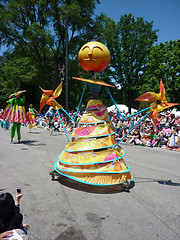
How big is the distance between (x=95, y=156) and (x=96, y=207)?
40.2 inches

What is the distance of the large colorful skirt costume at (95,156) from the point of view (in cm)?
394

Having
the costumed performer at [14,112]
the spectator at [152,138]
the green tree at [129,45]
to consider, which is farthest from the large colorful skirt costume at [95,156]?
the green tree at [129,45]

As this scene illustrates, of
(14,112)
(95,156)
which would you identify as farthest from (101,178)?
(14,112)

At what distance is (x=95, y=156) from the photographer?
4070 mm

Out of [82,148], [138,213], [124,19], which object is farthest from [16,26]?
[138,213]

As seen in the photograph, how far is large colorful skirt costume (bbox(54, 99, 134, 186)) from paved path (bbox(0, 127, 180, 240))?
11.6 inches

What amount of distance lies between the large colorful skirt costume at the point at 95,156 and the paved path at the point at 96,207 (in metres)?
0.29

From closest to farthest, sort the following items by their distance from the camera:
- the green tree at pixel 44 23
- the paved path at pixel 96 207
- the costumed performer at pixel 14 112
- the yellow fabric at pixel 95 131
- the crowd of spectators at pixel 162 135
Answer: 1. the paved path at pixel 96 207
2. the yellow fabric at pixel 95 131
3. the costumed performer at pixel 14 112
4. the crowd of spectators at pixel 162 135
5. the green tree at pixel 44 23

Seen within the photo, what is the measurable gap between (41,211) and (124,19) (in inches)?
1194

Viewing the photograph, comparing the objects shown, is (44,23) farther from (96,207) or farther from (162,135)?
(96,207)

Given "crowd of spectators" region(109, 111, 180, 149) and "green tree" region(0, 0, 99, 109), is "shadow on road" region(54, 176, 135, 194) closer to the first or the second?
"crowd of spectators" region(109, 111, 180, 149)

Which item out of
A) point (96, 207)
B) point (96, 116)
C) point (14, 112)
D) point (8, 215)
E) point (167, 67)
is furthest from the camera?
point (167, 67)

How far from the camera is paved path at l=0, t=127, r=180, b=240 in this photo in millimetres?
2691

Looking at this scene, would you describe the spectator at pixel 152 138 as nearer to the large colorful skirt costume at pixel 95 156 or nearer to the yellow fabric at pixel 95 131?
the large colorful skirt costume at pixel 95 156
